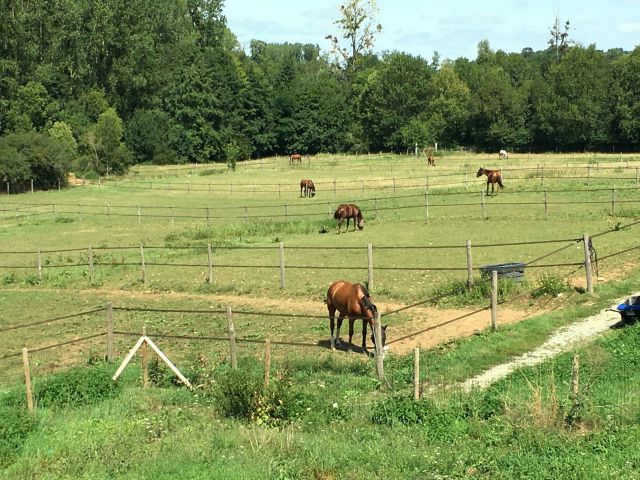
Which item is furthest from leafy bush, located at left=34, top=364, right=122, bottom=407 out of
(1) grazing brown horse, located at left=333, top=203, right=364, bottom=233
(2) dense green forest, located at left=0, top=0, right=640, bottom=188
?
(2) dense green forest, located at left=0, top=0, right=640, bottom=188

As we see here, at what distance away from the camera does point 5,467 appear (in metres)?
8.17

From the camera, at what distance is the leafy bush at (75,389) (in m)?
10.8

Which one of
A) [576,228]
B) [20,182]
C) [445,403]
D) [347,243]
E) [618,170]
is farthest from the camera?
[20,182]

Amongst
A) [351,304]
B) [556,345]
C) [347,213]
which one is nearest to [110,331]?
[351,304]

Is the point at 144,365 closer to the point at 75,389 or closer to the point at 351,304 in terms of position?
the point at 75,389

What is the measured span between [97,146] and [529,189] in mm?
53064

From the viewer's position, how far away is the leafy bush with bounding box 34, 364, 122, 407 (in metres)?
10.8

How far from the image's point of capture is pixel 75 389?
11.1 meters

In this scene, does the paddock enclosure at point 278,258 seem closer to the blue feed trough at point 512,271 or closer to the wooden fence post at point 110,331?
the wooden fence post at point 110,331

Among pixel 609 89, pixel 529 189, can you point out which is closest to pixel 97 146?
pixel 529 189

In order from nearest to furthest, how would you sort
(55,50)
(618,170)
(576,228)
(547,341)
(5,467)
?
(5,467) < (547,341) < (576,228) < (618,170) < (55,50)

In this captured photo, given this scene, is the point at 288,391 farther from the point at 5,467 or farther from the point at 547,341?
the point at 547,341

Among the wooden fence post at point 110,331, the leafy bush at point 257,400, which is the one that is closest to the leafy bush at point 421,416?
the leafy bush at point 257,400

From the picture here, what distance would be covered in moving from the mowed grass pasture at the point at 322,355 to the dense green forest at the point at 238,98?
4537 cm
